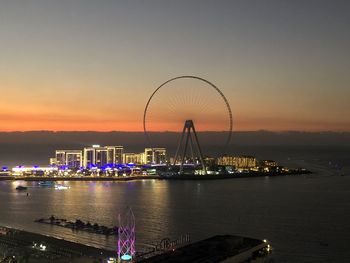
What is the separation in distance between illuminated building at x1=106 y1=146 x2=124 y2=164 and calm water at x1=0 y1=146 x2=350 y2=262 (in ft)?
71.0

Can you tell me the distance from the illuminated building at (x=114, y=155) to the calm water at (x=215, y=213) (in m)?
21.6

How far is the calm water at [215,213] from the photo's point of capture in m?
11.6

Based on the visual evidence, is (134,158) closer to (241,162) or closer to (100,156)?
(100,156)

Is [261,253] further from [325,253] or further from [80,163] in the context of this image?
[80,163]

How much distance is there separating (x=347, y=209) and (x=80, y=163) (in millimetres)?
31858

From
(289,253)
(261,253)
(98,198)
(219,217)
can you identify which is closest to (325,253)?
(289,253)

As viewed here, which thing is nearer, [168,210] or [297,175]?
[168,210]

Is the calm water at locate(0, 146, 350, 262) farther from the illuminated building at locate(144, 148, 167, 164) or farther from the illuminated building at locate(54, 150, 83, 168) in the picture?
the illuminated building at locate(144, 148, 167, 164)

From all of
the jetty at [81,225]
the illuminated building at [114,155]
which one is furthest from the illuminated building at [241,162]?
the jetty at [81,225]

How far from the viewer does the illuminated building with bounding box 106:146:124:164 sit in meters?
47.2

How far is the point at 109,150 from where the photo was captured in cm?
4744

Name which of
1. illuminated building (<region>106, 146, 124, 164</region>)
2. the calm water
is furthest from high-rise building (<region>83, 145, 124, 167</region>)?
the calm water

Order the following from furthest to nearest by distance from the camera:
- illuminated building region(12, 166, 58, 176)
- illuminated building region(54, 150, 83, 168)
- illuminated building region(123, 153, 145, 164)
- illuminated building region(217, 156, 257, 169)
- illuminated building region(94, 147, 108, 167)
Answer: illuminated building region(123, 153, 145, 164), illuminated building region(94, 147, 108, 167), illuminated building region(54, 150, 83, 168), illuminated building region(217, 156, 257, 169), illuminated building region(12, 166, 58, 176)

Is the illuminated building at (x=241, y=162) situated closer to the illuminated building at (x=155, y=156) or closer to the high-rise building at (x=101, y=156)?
the illuminated building at (x=155, y=156)
